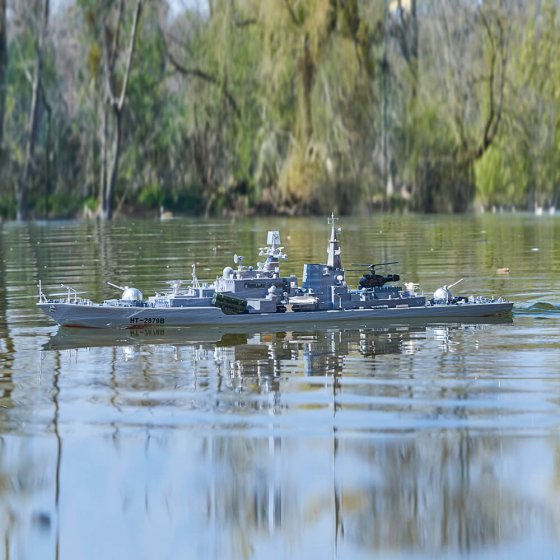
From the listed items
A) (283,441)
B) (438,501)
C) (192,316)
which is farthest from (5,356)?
(438,501)

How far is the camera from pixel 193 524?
1179 cm

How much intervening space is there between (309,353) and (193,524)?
31.8 ft

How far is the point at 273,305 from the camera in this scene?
25.1 meters

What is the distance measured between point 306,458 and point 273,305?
11.4 m

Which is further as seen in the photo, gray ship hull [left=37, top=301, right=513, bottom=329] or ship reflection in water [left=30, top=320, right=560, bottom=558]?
gray ship hull [left=37, top=301, right=513, bottom=329]

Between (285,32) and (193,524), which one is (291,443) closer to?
(193,524)

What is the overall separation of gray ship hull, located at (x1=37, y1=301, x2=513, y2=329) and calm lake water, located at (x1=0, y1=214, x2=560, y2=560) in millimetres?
290

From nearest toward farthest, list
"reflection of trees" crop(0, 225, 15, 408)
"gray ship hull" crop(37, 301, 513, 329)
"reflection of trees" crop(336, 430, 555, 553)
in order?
1. "reflection of trees" crop(336, 430, 555, 553)
2. "reflection of trees" crop(0, 225, 15, 408)
3. "gray ship hull" crop(37, 301, 513, 329)

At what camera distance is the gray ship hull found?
2464 centimetres

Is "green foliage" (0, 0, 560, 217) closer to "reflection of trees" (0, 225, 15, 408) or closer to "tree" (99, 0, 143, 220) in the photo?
"tree" (99, 0, 143, 220)

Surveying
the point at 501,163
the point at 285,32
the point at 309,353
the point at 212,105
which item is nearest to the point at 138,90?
the point at 212,105

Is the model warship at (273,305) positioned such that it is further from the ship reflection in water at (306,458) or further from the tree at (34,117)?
the tree at (34,117)

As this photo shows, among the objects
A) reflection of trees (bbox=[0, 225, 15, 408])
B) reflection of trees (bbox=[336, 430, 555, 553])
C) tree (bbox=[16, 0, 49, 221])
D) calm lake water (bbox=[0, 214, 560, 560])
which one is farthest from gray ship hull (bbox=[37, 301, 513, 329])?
tree (bbox=[16, 0, 49, 221])

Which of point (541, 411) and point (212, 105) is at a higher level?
point (212, 105)
